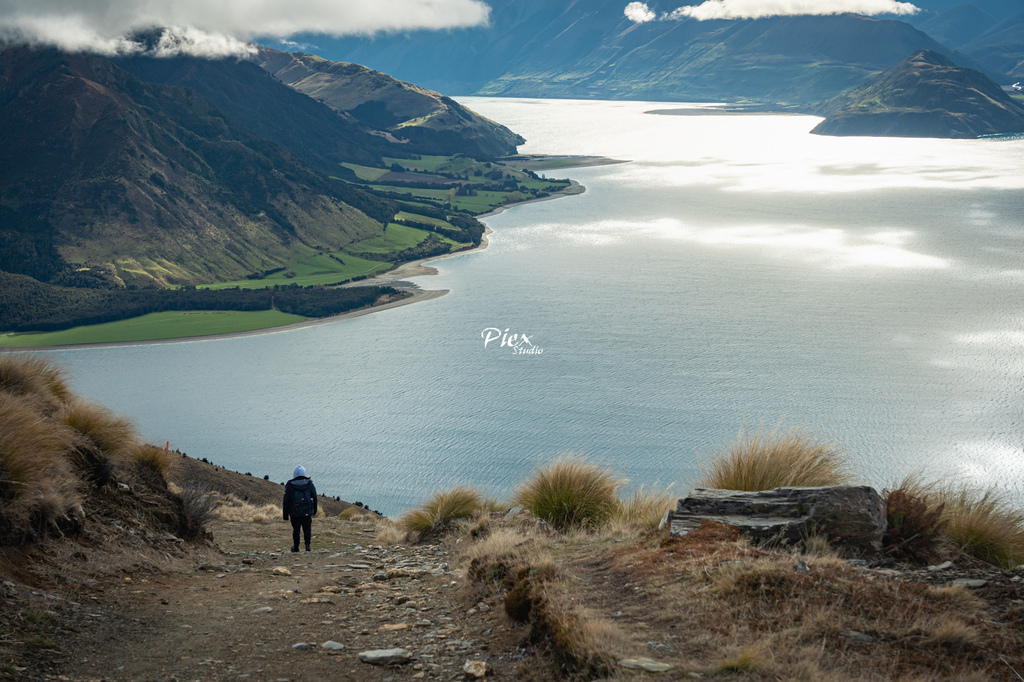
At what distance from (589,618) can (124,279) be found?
157m

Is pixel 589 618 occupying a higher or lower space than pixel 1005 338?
higher

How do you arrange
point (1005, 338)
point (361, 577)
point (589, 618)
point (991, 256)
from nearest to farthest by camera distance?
point (589, 618)
point (361, 577)
point (1005, 338)
point (991, 256)

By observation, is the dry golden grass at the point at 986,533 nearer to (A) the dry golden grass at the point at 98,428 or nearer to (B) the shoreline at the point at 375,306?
(A) the dry golden grass at the point at 98,428

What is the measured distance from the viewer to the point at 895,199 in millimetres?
154750

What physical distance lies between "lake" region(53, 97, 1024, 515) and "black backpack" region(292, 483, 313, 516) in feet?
60.9

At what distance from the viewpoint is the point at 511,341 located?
86.8m

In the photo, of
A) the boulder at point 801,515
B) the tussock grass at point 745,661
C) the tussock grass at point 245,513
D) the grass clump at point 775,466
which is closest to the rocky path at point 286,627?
the tussock grass at point 745,661

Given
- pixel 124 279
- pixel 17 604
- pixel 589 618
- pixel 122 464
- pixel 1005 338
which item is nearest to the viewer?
pixel 589 618

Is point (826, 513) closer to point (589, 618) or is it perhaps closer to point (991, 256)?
point (589, 618)

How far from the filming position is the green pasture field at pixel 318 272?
464 feet

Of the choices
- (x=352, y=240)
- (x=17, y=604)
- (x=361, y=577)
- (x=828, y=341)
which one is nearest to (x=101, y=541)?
(x=17, y=604)

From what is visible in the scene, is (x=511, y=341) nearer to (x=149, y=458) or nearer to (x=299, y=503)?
(x=299, y=503)

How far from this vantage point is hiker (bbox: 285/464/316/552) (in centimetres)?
1355

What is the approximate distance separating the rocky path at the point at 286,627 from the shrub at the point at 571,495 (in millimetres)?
2216
